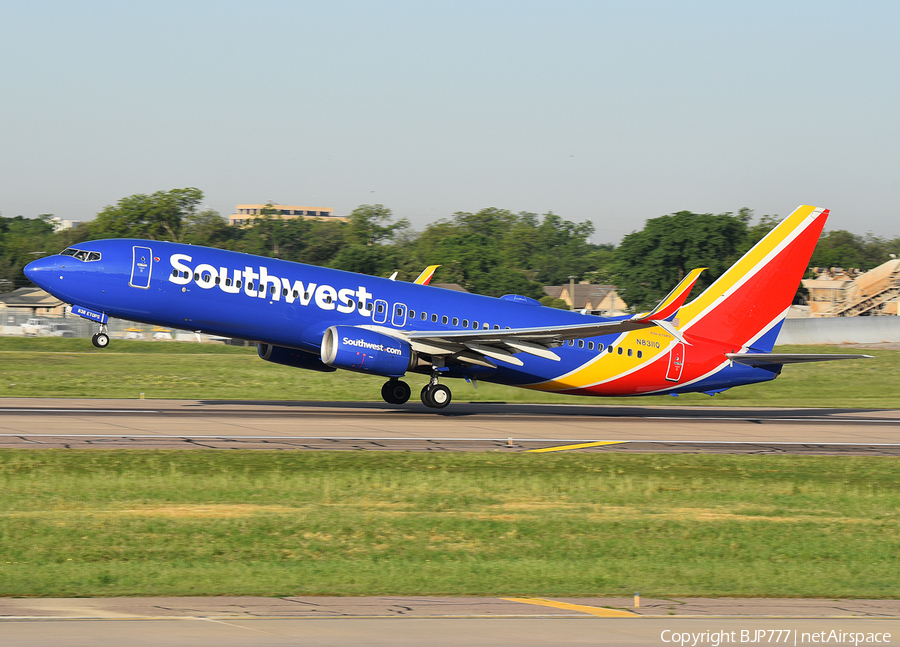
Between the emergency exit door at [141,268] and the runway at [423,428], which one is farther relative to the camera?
the emergency exit door at [141,268]

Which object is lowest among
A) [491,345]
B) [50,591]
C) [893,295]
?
[50,591]

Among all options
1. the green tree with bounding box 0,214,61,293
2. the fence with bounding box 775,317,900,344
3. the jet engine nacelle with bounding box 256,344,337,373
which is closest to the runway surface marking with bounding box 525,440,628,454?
the jet engine nacelle with bounding box 256,344,337,373

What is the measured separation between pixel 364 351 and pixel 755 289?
1655 centimetres

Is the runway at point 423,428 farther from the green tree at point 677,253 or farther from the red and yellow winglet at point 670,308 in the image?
the green tree at point 677,253

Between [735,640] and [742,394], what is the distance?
43.8 m

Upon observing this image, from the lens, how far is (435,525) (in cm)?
1670

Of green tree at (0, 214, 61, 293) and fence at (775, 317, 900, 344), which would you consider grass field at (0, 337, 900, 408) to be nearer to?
fence at (775, 317, 900, 344)

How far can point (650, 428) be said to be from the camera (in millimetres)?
32125

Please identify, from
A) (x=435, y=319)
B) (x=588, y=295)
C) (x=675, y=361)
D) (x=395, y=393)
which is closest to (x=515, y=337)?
(x=435, y=319)

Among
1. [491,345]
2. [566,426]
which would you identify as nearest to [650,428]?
[566,426]

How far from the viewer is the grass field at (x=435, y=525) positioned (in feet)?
43.8

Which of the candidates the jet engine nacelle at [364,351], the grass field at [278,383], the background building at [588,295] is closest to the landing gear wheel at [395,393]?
the jet engine nacelle at [364,351]

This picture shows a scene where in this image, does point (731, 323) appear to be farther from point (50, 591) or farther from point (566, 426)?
point (50, 591)

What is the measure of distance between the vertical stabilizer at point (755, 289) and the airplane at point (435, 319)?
0.04 meters
